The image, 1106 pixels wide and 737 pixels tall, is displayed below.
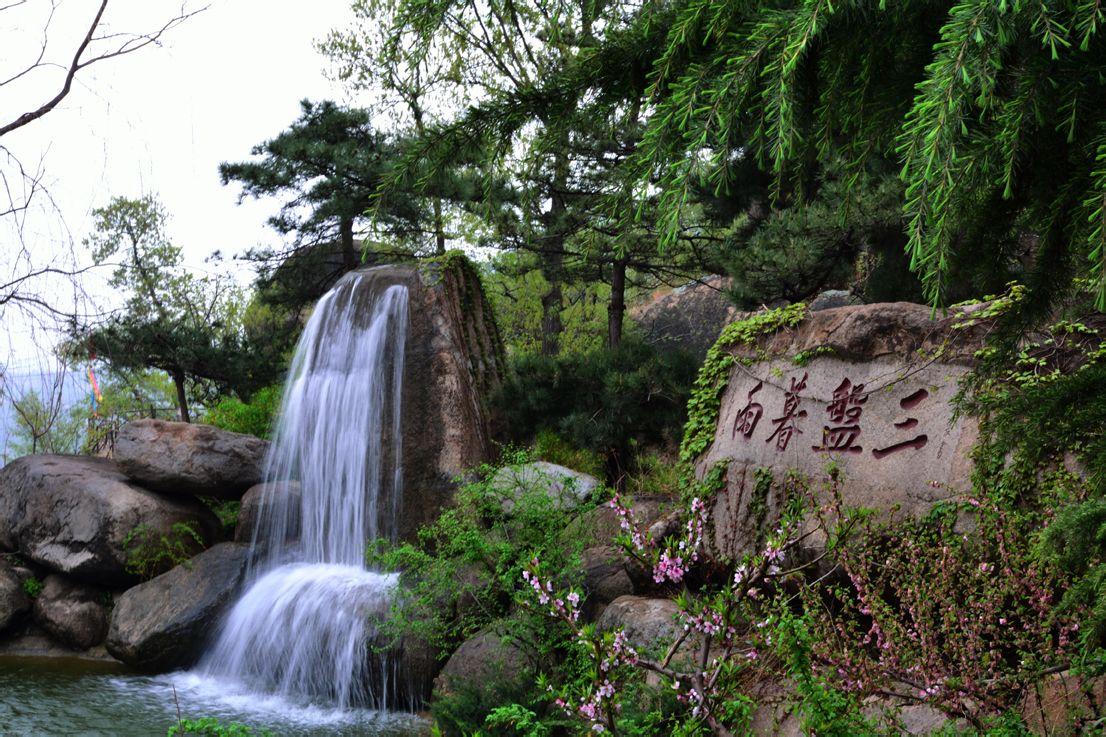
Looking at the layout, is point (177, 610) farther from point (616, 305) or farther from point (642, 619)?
point (616, 305)

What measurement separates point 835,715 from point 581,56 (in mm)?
1901

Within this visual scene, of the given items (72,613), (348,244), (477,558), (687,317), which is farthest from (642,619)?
(687,317)

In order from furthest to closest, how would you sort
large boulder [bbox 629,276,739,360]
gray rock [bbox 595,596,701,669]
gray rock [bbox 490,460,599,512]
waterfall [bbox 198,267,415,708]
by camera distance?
1. large boulder [bbox 629,276,739,360]
2. waterfall [bbox 198,267,415,708]
3. gray rock [bbox 490,460,599,512]
4. gray rock [bbox 595,596,701,669]

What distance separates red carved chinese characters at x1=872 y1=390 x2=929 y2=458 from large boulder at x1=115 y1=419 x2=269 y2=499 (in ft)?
21.7

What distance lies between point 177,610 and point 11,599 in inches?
78.8

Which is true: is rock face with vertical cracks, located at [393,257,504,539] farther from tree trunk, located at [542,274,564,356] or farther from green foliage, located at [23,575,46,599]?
tree trunk, located at [542,274,564,356]

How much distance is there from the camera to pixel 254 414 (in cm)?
1141

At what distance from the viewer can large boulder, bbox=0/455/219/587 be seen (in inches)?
329

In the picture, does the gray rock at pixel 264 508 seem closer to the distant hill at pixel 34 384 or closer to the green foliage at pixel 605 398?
the green foliage at pixel 605 398

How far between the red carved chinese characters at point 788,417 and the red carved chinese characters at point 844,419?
0.57 ft

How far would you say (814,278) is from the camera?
6992mm

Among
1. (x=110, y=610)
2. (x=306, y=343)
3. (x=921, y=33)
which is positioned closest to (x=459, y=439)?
(x=306, y=343)

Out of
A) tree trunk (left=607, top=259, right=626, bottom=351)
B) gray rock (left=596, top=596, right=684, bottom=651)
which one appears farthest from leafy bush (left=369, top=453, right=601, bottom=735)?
tree trunk (left=607, top=259, right=626, bottom=351)

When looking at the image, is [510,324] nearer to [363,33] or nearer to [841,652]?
[363,33]
